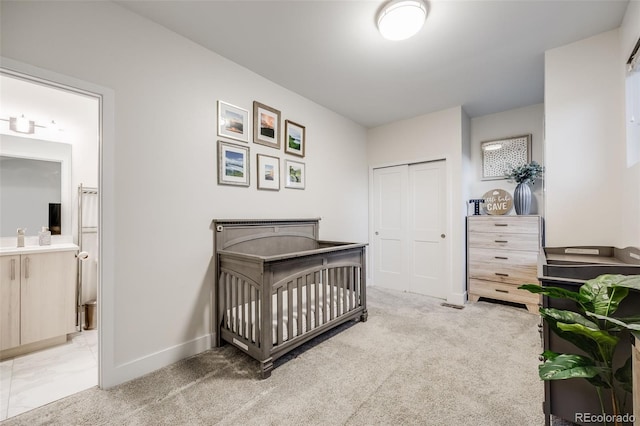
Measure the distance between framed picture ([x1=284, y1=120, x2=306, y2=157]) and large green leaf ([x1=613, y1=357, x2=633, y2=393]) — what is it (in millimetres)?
2815

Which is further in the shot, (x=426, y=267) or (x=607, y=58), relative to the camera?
(x=426, y=267)

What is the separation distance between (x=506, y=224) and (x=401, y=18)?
2.63 metres

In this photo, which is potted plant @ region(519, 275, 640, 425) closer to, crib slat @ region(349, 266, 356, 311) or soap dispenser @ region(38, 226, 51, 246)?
crib slat @ region(349, 266, 356, 311)

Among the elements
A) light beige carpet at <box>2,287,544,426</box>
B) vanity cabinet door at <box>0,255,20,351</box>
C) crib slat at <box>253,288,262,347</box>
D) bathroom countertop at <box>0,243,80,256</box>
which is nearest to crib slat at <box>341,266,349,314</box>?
light beige carpet at <box>2,287,544,426</box>

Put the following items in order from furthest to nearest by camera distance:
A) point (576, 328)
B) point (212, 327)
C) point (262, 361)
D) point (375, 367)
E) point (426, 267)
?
1. point (426, 267)
2. point (212, 327)
3. point (375, 367)
4. point (262, 361)
5. point (576, 328)

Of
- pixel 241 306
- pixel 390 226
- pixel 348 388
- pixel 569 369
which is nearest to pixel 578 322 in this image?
pixel 569 369

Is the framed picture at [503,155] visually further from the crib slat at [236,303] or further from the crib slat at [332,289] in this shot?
the crib slat at [236,303]

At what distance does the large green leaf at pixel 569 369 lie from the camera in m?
0.99

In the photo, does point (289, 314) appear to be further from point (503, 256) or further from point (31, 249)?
point (503, 256)

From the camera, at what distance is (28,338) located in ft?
7.00

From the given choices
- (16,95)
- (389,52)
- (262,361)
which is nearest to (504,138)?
(389,52)

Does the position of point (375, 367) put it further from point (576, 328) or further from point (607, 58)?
point (607, 58)

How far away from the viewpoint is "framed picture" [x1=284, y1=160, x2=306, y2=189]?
2.98m

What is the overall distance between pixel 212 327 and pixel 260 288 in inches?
31.1
